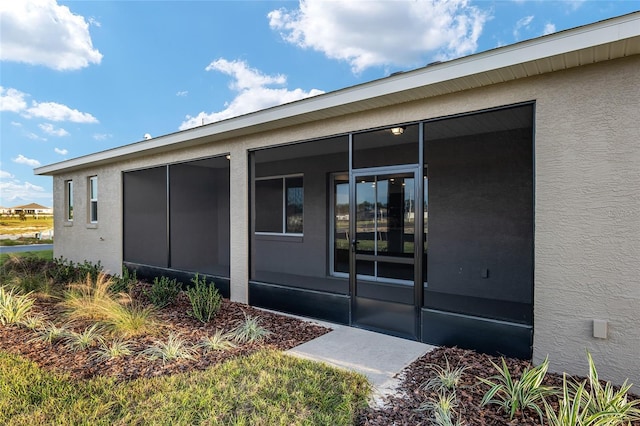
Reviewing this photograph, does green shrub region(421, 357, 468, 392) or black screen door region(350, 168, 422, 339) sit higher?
black screen door region(350, 168, 422, 339)

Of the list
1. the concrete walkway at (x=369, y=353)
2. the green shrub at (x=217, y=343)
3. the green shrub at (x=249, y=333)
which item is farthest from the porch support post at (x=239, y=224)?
the concrete walkway at (x=369, y=353)

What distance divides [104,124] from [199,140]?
39.0ft

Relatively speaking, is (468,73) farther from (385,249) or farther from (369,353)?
(369,353)

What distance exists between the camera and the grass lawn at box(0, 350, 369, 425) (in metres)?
2.56

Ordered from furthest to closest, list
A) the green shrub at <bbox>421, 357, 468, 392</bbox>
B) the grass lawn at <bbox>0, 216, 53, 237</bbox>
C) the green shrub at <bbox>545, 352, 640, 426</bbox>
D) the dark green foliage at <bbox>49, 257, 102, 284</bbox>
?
the grass lawn at <bbox>0, 216, 53, 237</bbox>, the dark green foliage at <bbox>49, 257, 102, 284</bbox>, the green shrub at <bbox>421, 357, 468, 392</bbox>, the green shrub at <bbox>545, 352, 640, 426</bbox>

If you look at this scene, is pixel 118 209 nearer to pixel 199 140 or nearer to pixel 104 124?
pixel 199 140

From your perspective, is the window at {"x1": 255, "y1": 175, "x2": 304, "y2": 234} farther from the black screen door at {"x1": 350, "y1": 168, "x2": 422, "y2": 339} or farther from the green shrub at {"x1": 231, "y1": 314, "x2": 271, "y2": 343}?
the green shrub at {"x1": 231, "y1": 314, "x2": 271, "y2": 343}

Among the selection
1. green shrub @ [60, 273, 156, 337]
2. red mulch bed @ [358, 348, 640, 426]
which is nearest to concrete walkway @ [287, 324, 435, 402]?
red mulch bed @ [358, 348, 640, 426]

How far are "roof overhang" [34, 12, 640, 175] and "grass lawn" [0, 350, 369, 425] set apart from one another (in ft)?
10.4

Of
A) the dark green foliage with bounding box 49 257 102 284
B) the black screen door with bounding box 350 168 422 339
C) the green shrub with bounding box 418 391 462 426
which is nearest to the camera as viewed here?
the green shrub with bounding box 418 391 462 426

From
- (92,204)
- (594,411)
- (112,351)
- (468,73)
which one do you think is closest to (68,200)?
(92,204)

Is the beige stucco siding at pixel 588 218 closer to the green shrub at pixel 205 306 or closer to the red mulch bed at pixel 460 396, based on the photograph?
the red mulch bed at pixel 460 396

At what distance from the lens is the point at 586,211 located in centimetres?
327

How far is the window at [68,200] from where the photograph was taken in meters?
11.3
